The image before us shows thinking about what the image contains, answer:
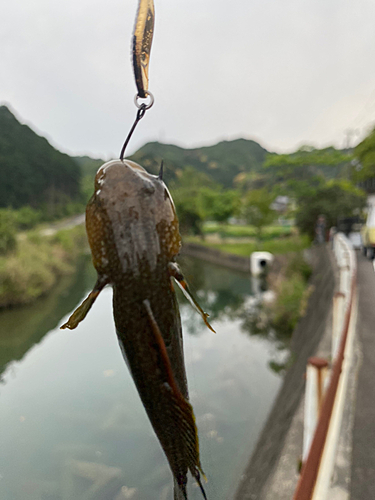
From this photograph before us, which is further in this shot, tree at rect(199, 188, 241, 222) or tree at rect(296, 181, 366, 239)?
tree at rect(199, 188, 241, 222)

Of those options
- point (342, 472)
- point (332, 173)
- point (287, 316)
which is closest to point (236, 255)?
point (287, 316)

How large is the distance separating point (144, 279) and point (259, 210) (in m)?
19.9

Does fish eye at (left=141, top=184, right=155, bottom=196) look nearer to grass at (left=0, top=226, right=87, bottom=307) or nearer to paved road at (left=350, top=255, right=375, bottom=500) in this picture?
paved road at (left=350, top=255, right=375, bottom=500)

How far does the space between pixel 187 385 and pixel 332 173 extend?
26.4 metres

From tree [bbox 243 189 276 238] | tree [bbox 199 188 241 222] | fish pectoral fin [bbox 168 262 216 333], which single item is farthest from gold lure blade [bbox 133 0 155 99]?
tree [bbox 199 188 241 222]

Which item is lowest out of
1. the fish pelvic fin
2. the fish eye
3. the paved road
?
the paved road

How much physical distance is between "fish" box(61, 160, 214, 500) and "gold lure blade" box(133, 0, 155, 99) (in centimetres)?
13

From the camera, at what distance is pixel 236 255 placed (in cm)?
1731

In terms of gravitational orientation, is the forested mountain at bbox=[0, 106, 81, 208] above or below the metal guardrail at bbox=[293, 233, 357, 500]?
above

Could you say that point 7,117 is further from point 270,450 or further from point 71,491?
point 270,450

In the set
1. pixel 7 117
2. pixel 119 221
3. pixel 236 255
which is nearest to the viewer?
pixel 119 221

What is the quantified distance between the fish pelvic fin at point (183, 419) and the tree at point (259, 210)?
64.8 feet

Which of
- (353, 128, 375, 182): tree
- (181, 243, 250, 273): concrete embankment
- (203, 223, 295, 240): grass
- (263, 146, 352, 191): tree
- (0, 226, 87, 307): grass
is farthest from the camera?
(203, 223, 295, 240): grass

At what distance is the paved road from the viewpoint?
2154 millimetres
